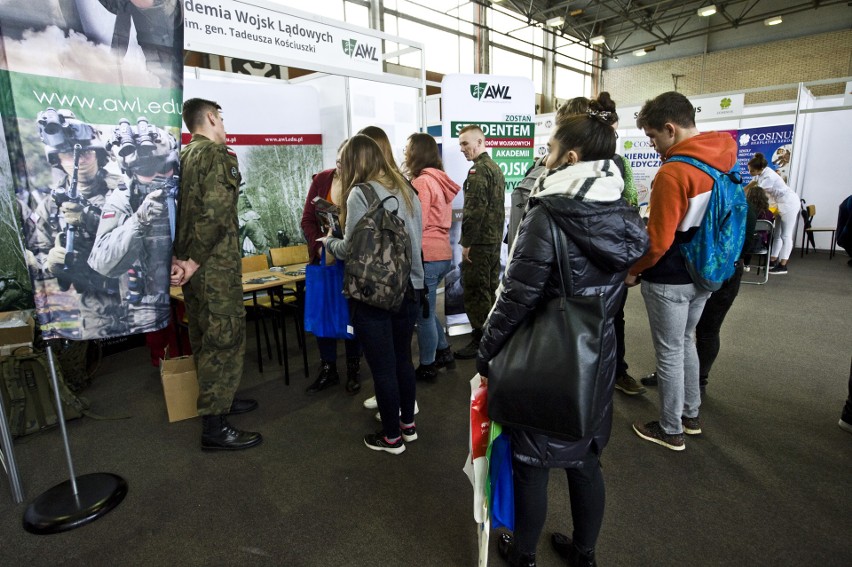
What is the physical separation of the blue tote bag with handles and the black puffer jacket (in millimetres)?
1608

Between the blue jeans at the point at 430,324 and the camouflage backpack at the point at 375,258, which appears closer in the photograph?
the camouflage backpack at the point at 375,258

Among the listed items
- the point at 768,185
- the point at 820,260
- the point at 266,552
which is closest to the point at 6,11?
the point at 266,552

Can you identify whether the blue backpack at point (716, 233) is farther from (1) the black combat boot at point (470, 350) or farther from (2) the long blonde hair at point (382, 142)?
(1) the black combat boot at point (470, 350)

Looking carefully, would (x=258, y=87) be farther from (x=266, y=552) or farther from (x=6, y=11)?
(x=266, y=552)

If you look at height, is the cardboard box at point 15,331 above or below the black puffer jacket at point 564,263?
below

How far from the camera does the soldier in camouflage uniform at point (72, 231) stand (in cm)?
156

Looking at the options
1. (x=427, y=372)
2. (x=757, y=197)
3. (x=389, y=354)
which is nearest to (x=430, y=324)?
(x=427, y=372)

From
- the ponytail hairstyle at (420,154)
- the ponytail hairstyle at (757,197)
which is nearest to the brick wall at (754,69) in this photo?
the ponytail hairstyle at (757,197)

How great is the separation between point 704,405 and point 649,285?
1119mm

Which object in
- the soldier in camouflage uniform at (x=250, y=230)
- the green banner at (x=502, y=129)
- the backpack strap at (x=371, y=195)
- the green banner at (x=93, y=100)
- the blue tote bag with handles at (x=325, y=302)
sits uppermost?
the green banner at (x=502, y=129)

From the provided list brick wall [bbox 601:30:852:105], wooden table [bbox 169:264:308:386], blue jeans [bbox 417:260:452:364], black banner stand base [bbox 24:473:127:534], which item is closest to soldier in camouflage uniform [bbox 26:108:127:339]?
black banner stand base [bbox 24:473:127:534]

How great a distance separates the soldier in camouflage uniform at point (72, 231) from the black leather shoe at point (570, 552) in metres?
1.74

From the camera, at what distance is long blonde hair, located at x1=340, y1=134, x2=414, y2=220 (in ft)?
6.56

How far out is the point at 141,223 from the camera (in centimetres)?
174
